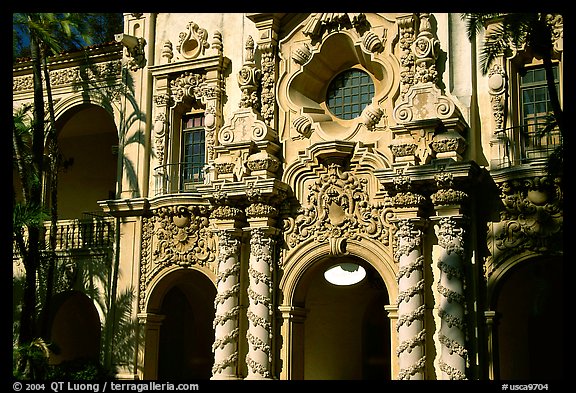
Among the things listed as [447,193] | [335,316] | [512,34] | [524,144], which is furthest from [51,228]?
[512,34]

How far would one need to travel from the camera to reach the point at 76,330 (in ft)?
81.8

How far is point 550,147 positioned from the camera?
17000mm

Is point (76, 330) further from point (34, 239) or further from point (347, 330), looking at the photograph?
point (347, 330)

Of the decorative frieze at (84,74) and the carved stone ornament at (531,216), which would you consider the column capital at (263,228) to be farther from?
the decorative frieze at (84,74)

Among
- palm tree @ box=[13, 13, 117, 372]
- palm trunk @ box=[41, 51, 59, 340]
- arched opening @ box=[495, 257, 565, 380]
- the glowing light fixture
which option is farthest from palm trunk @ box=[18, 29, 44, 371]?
arched opening @ box=[495, 257, 565, 380]

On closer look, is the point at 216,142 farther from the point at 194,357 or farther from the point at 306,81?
the point at 194,357

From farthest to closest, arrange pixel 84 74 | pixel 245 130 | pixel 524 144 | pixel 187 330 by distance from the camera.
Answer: pixel 187 330 → pixel 84 74 → pixel 245 130 → pixel 524 144

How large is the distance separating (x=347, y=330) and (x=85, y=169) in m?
10.8

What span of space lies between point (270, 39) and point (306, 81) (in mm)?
1341

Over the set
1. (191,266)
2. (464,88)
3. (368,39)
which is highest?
(368,39)

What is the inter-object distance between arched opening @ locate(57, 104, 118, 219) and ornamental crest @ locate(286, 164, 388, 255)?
10.1 meters

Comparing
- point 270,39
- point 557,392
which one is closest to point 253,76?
point 270,39

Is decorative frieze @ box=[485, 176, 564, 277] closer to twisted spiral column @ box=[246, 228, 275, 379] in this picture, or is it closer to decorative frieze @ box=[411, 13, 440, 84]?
decorative frieze @ box=[411, 13, 440, 84]

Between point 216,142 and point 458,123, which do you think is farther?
point 216,142
